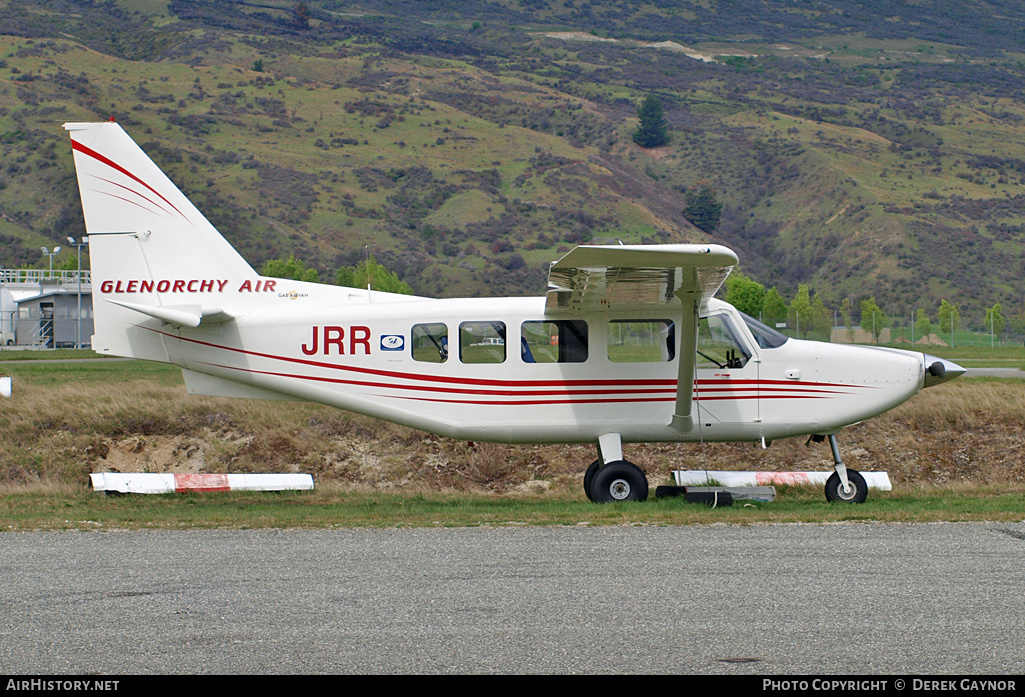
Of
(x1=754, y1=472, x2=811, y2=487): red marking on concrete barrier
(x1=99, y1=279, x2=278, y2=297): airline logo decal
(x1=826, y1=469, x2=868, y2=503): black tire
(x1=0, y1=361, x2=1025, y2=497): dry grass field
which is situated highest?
(x1=99, y1=279, x2=278, y2=297): airline logo decal

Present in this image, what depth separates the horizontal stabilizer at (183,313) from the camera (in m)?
12.9

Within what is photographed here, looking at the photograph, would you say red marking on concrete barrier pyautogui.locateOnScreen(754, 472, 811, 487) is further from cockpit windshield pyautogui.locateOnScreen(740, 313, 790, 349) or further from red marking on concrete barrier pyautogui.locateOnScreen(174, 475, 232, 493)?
red marking on concrete barrier pyautogui.locateOnScreen(174, 475, 232, 493)

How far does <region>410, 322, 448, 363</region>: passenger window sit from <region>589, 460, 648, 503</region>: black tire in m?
2.48

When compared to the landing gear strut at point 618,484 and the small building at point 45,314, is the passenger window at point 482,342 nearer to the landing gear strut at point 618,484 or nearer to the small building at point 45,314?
the landing gear strut at point 618,484

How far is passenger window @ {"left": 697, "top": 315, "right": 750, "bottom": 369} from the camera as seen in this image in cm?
1318

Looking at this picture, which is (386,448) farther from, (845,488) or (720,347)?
(845,488)

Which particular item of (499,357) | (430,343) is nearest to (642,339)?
(499,357)

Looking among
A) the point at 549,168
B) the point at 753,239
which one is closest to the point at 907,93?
the point at 753,239

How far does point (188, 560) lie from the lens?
8.80 m

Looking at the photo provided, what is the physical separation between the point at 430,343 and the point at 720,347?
3.68m

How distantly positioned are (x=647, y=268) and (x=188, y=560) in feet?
18.6

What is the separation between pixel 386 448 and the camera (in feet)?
64.1

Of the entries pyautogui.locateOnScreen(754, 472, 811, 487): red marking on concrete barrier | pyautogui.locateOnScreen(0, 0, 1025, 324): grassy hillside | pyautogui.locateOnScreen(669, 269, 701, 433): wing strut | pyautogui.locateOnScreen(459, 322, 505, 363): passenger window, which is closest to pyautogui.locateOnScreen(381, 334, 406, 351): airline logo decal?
pyautogui.locateOnScreen(459, 322, 505, 363): passenger window
